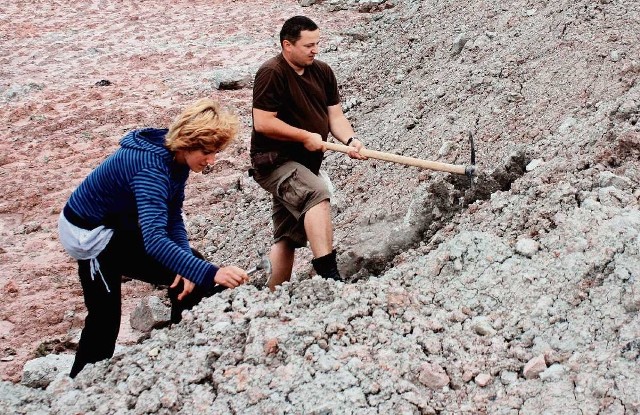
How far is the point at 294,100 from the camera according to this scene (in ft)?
12.3

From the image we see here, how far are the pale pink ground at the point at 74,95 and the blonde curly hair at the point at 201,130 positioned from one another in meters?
2.40

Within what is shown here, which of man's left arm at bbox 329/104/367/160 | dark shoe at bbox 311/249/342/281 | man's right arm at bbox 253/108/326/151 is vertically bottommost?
dark shoe at bbox 311/249/342/281

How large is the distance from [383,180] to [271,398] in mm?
3309

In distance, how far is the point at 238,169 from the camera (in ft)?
26.1

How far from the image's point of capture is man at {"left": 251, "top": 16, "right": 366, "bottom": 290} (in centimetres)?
365

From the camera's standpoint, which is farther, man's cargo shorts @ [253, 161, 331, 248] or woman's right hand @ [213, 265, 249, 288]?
man's cargo shorts @ [253, 161, 331, 248]

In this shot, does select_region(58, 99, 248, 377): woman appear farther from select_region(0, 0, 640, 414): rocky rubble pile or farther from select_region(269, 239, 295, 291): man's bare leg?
select_region(269, 239, 295, 291): man's bare leg

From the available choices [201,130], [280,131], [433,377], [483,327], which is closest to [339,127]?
[280,131]

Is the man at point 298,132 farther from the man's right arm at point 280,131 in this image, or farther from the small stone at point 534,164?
the small stone at point 534,164

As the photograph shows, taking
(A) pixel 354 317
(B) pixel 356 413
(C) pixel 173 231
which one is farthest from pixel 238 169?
(B) pixel 356 413

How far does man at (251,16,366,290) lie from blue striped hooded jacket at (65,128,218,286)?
73 cm

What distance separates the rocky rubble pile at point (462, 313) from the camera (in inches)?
99.8

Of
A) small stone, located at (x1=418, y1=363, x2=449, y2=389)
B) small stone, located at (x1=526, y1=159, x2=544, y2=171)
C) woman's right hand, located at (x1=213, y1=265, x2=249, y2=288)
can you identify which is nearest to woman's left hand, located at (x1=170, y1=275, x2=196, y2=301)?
woman's right hand, located at (x1=213, y1=265, x2=249, y2=288)

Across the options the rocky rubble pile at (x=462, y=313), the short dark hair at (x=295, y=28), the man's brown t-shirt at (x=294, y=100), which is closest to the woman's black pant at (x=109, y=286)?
the rocky rubble pile at (x=462, y=313)
